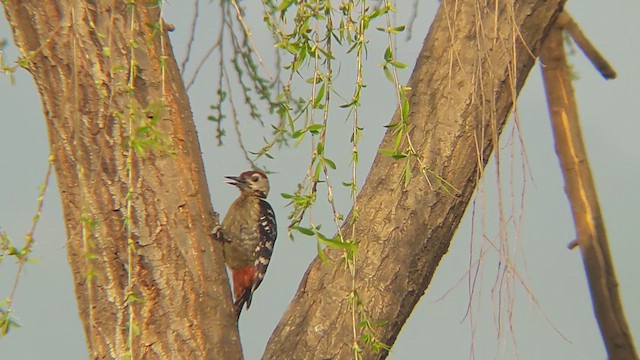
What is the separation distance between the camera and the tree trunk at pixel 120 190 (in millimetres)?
2840

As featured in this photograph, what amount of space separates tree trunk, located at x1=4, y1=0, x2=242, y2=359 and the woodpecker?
1.67m

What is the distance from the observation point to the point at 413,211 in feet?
10.5

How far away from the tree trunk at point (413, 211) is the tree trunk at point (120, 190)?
0.37 meters

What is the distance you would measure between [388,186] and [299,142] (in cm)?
88

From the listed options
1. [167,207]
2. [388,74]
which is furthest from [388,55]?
[167,207]

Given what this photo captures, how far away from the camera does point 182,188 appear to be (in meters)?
2.93

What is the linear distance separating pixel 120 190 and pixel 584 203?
1.95 meters

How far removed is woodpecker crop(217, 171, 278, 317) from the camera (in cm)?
473

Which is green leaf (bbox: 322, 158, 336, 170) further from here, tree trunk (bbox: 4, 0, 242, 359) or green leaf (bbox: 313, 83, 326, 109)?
tree trunk (bbox: 4, 0, 242, 359)

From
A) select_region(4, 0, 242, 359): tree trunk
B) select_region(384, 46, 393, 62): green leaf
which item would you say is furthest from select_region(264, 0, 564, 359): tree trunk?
select_region(384, 46, 393, 62): green leaf

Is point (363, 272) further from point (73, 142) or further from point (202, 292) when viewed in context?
point (73, 142)

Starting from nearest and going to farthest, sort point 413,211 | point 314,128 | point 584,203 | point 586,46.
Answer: point 314,128 → point 413,211 → point 584,203 → point 586,46

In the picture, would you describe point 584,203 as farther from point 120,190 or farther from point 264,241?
point 120,190

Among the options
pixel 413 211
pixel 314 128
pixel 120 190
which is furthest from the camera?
pixel 413 211
